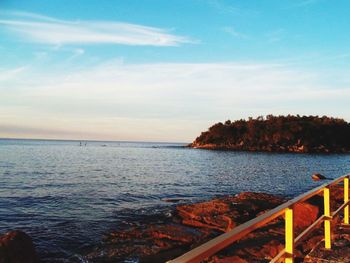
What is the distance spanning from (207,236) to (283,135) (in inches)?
4314

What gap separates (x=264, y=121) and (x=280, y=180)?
95.5 m

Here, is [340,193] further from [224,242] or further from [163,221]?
[224,242]

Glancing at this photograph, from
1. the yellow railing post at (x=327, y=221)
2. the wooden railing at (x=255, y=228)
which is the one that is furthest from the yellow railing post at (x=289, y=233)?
the yellow railing post at (x=327, y=221)

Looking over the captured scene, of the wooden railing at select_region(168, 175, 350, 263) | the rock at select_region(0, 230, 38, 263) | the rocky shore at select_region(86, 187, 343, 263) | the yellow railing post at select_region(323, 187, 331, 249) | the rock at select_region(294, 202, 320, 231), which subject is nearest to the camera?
the wooden railing at select_region(168, 175, 350, 263)

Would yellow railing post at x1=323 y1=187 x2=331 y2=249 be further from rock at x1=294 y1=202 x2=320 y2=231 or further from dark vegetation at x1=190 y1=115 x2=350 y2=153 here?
dark vegetation at x1=190 y1=115 x2=350 y2=153

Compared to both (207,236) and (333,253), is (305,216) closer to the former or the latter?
(207,236)

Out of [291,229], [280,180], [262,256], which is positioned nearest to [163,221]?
[262,256]

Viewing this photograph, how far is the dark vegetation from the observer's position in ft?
374

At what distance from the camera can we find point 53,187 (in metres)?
28.6

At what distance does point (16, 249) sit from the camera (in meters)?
8.81

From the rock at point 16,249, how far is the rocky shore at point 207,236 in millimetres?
2240

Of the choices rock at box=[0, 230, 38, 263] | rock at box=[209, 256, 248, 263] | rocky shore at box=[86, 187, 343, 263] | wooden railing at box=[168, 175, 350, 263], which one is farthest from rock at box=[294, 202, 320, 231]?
rock at box=[0, 230, 38, 263]

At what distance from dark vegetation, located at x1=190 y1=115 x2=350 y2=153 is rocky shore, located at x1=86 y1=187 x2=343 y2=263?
100625 mm

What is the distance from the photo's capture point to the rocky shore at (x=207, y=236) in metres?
9.73
